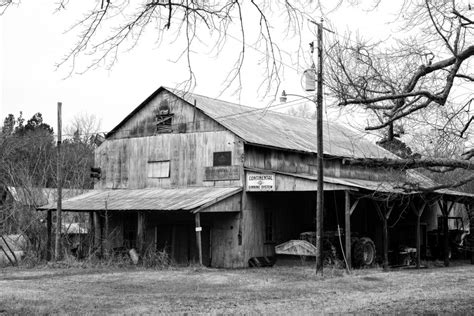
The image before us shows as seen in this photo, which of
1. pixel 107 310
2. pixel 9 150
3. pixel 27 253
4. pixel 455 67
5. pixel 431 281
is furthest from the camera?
pixel 9 150

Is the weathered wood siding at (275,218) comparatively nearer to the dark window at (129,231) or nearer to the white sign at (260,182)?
the white sign at (260,182)

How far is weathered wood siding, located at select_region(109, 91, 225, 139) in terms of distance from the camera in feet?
84.9

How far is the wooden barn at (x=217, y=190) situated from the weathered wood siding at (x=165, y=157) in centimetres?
4

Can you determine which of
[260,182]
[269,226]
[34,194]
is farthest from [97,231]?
[34,194]

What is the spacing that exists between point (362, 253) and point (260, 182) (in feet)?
15.1

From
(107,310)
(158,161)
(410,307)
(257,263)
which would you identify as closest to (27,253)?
(158,161)

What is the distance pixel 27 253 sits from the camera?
1045 inches

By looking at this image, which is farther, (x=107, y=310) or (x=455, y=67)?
(x=107, y=310)

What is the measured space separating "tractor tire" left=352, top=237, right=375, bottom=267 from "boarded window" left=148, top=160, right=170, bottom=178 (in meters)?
8.56

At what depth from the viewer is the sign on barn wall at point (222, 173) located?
24.8 metres

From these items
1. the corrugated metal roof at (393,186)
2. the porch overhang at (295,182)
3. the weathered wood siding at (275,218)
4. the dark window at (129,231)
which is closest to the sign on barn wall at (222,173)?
the porch overhang at (295,182)

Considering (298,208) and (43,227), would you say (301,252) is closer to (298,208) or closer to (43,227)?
(298,208)

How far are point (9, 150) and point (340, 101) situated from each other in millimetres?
36783

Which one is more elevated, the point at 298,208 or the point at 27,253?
the point at 298,208
